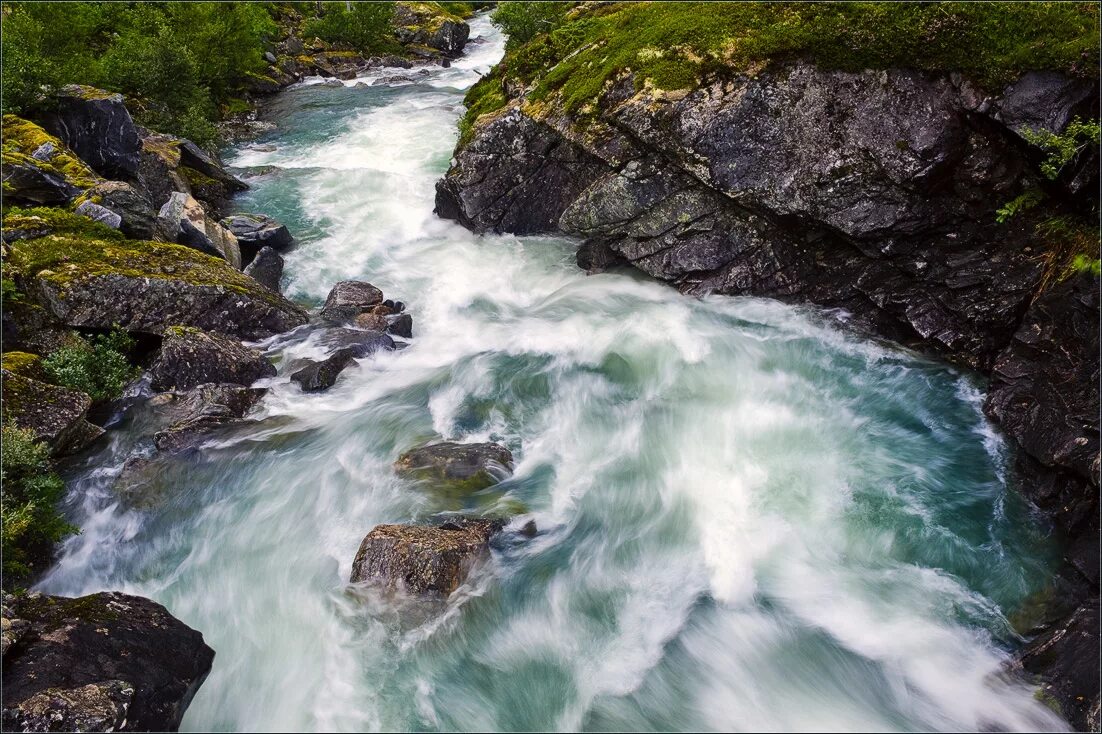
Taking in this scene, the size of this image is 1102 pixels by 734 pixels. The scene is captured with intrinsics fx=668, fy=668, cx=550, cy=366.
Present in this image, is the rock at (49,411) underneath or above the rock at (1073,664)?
underneath

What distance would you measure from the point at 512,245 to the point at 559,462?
6.99 metres

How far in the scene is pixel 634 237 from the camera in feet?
42.7

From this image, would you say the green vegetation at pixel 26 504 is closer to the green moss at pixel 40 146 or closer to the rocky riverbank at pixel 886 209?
the green moss at pixel 40 146

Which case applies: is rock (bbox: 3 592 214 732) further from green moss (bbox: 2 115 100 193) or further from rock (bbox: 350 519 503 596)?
green moss (bbox: 2 115 100 193)

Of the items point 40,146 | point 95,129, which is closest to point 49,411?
point 40,146

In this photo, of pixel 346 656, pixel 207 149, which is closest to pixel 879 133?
pixel 346 656

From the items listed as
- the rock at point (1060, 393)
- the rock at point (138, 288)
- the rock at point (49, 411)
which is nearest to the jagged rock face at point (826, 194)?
the rock at point (1060, 393)

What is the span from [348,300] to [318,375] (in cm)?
277

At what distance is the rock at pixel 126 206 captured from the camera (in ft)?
43.9

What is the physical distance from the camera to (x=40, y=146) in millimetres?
13891

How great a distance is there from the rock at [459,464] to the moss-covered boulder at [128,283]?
4.96 m

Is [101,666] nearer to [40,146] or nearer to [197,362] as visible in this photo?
[197,362]

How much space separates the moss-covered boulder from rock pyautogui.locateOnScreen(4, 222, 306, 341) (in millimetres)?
14

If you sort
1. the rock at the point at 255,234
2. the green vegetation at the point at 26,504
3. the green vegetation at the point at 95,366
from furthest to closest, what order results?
1. the rock at the point at 255,234
2. the green vegetation at the point at 95,366
3. the green vegetation at the point at 26,504
